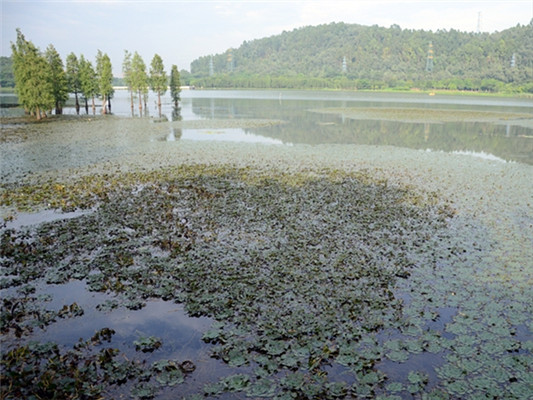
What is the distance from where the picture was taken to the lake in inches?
269

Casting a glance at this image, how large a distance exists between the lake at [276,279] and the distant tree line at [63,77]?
32.7 metres

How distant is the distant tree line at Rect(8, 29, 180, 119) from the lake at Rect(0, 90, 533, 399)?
32.7 meters

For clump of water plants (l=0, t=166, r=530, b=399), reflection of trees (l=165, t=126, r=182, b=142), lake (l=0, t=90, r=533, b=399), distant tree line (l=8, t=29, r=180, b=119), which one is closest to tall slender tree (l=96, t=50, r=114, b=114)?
distant tree line (l=8, t=29, r=180, b=119)

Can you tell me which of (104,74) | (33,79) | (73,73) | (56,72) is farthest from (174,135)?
(73,73)

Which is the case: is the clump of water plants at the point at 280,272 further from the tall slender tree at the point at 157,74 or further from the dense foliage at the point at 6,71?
the dense foliage at the point at 6,71

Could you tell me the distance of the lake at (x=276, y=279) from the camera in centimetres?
682

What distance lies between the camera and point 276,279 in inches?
387

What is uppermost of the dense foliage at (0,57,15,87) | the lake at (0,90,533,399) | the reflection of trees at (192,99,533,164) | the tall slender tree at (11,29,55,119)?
the dense foliage at (0,57,15,87)

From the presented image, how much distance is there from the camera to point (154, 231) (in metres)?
12.9

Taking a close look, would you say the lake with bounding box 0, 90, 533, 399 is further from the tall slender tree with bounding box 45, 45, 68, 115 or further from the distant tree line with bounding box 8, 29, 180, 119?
the tall slender tree with bounding box 45, 45, 68, 115

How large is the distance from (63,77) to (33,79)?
9592mm

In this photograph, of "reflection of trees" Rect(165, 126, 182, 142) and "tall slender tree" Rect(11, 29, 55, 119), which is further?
"tall slender tree" Rect(11, 29, 55, 119)

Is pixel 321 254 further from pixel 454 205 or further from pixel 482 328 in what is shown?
pixel 454 205

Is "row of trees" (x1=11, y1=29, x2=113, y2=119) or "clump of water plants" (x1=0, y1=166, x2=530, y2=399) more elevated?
"row of trees" (x1=11, y1=29, x2=113, y2=119)
